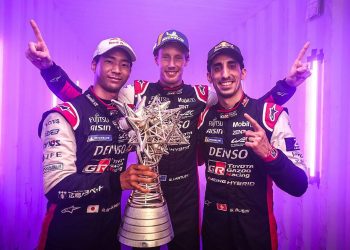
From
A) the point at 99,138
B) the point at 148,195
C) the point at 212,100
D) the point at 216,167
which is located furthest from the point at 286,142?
the point at 99,138

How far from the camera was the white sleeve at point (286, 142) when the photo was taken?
1884mm

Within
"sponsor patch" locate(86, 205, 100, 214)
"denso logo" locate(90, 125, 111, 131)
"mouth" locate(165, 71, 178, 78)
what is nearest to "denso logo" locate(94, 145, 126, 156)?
"denso logo" locate(90, 125, 111, 131)

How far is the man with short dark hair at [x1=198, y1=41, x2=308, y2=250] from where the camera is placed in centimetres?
188

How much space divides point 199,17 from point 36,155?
416 centimetres

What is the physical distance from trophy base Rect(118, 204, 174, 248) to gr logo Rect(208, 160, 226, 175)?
3.10 feet

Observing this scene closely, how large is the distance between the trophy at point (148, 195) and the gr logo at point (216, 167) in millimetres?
882

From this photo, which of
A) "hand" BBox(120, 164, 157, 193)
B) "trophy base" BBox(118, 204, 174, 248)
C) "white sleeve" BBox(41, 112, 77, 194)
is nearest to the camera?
"trophy base" BBox(118, 204, 174, 248)

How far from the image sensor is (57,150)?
5.47 feet

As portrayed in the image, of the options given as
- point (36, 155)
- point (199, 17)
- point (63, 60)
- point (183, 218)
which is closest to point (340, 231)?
point (183, 218)

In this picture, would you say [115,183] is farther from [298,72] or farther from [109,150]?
[298,72]

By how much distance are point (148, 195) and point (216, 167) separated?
97 cm

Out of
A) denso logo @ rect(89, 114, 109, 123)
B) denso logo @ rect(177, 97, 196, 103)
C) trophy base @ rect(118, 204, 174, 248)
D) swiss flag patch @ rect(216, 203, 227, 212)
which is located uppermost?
denso logo @ rect(177, 97, 196, 103)

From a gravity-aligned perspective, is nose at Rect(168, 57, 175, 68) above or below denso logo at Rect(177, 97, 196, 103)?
above

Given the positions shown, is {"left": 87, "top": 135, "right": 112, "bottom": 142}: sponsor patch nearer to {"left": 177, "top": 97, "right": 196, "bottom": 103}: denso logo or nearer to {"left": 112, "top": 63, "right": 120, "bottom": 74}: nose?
{"left": 112, "top": 63, "right": 120, "bottom": 74}: nose
